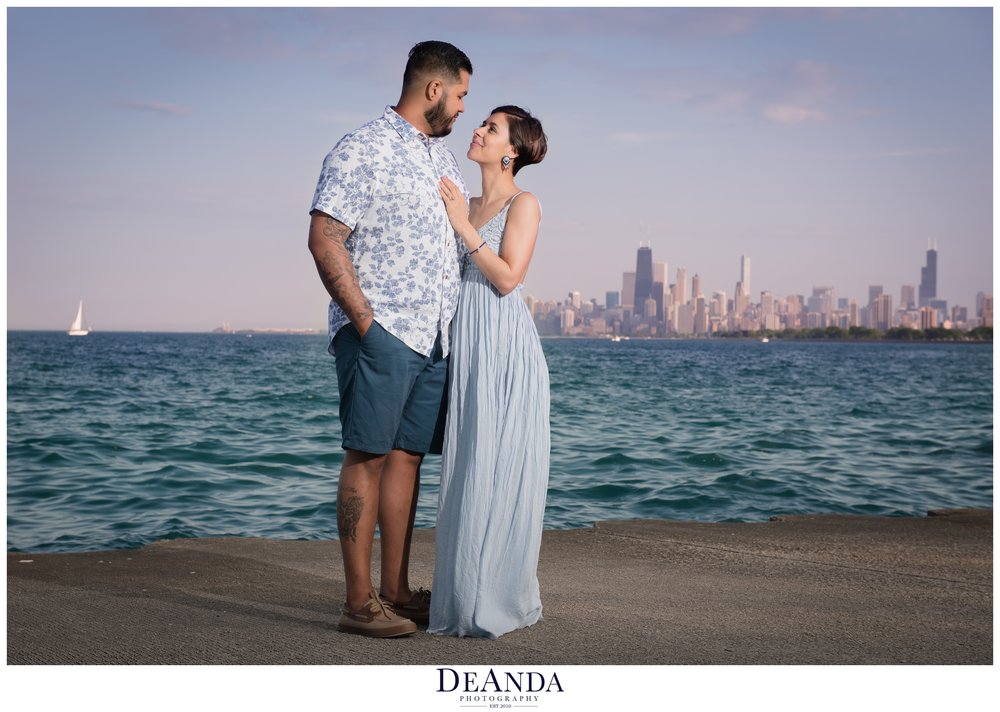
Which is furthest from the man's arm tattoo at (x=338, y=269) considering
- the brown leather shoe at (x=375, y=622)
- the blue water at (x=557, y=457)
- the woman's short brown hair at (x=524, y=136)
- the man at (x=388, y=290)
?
the blue water at (x=557, y=457)

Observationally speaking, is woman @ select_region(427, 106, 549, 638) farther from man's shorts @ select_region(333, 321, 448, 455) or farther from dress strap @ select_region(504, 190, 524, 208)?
man's shorts @ select_region(333, 321, 448, 455)

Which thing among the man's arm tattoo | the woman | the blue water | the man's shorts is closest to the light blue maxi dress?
the woman

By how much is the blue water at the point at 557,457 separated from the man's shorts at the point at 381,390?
407 centimetres

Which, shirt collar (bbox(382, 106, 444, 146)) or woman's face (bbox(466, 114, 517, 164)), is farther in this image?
woman's face (bbox(466, 114, 517, 164))

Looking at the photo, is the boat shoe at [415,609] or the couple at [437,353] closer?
the couple at [437,353]

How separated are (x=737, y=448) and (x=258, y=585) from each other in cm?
989

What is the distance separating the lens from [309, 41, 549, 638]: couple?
2.95 meters

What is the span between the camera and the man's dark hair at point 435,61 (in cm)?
305

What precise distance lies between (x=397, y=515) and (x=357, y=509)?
149mm

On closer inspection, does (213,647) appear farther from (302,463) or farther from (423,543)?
(302,463)

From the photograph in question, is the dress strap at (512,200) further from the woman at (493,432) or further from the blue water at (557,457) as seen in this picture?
the blue water at (557,457)
